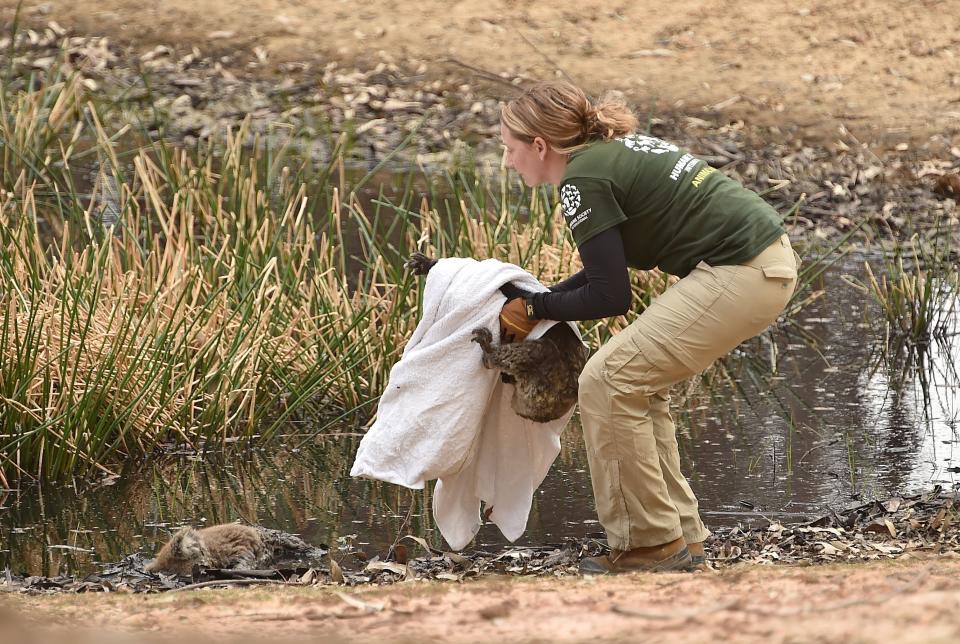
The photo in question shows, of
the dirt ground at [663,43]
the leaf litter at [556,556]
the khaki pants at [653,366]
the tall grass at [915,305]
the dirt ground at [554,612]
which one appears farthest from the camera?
the dirt ground at [663,43]

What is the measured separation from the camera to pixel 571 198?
4.01 meters

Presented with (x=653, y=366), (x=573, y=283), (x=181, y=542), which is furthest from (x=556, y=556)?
(x=181, y=542)

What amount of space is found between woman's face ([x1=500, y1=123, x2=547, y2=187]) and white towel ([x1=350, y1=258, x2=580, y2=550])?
0.34m

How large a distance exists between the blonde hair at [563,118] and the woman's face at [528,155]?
0.06 ft

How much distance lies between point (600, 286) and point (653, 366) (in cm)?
32

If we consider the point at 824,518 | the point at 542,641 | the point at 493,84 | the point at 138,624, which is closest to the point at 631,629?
the point at 542,641

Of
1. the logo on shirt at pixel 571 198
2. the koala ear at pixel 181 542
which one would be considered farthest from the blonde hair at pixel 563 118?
the koala ear at pixel 181 542

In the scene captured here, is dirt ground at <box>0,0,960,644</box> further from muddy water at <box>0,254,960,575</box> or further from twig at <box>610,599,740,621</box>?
twig at <box>610,599,740,621</box>

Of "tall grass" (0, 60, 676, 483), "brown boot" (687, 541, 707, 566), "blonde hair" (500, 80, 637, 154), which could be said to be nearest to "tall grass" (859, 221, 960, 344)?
"tall grass" (0, 60, 676, 483)

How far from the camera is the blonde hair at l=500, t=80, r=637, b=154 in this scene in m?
4.06

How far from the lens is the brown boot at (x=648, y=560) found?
4.27m

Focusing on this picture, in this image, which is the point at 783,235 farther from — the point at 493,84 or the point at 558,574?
the point at 493,84

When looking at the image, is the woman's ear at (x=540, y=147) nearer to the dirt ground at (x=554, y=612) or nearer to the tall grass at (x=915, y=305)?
the dirt ground at (x=554, y=612)

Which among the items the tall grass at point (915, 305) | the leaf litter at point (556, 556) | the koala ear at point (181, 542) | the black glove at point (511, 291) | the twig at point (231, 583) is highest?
the black glove at point (511, 291)
